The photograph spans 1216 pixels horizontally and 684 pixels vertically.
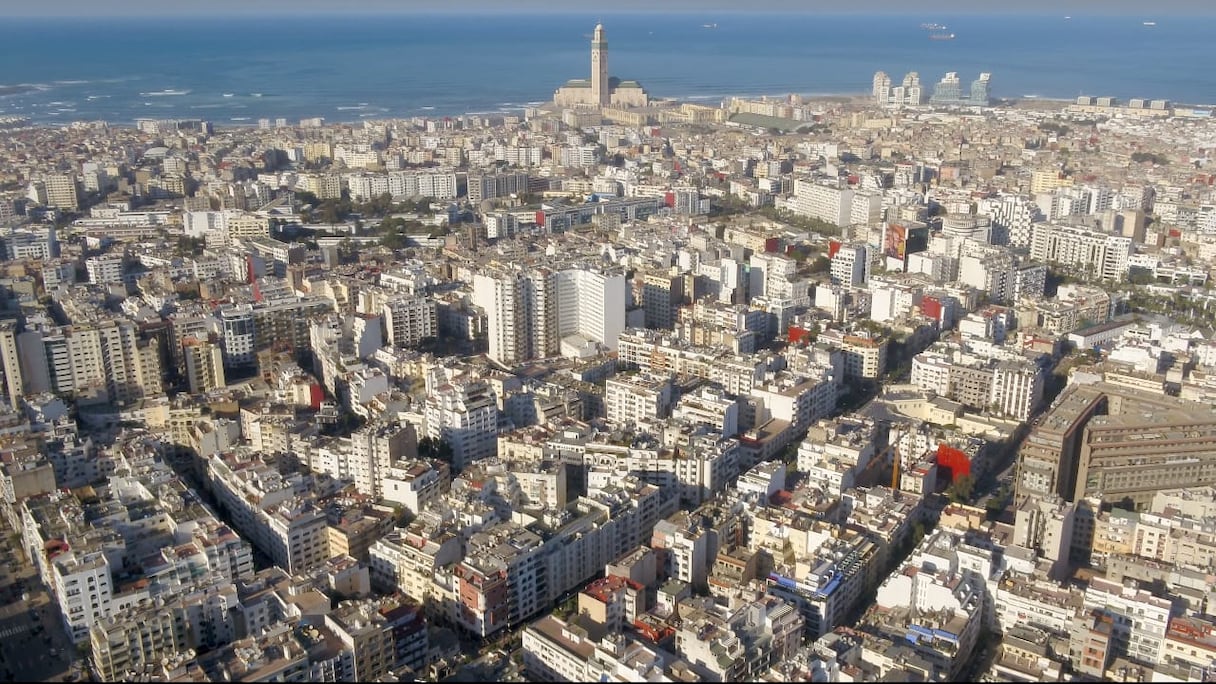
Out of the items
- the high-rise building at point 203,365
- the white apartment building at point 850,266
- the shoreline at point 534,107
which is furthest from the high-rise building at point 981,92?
the high-rise building at point 203,365

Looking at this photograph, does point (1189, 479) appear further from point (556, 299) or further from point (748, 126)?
point (748, 126)

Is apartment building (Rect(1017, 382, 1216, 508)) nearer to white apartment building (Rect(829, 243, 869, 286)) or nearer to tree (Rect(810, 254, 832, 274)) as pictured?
white apartment building (Rect(829, 243, 869, 286))

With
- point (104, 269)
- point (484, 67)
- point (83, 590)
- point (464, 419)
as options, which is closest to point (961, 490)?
point (464, 419)

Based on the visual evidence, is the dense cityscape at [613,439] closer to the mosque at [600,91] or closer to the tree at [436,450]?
the tree at [436,450]

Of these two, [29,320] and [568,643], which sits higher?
[29,320]

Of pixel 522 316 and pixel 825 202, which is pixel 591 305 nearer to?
pixel 522 316

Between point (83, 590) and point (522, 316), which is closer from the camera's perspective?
point (83, 590)

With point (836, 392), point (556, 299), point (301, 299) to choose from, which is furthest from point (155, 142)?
point (836, 392)
